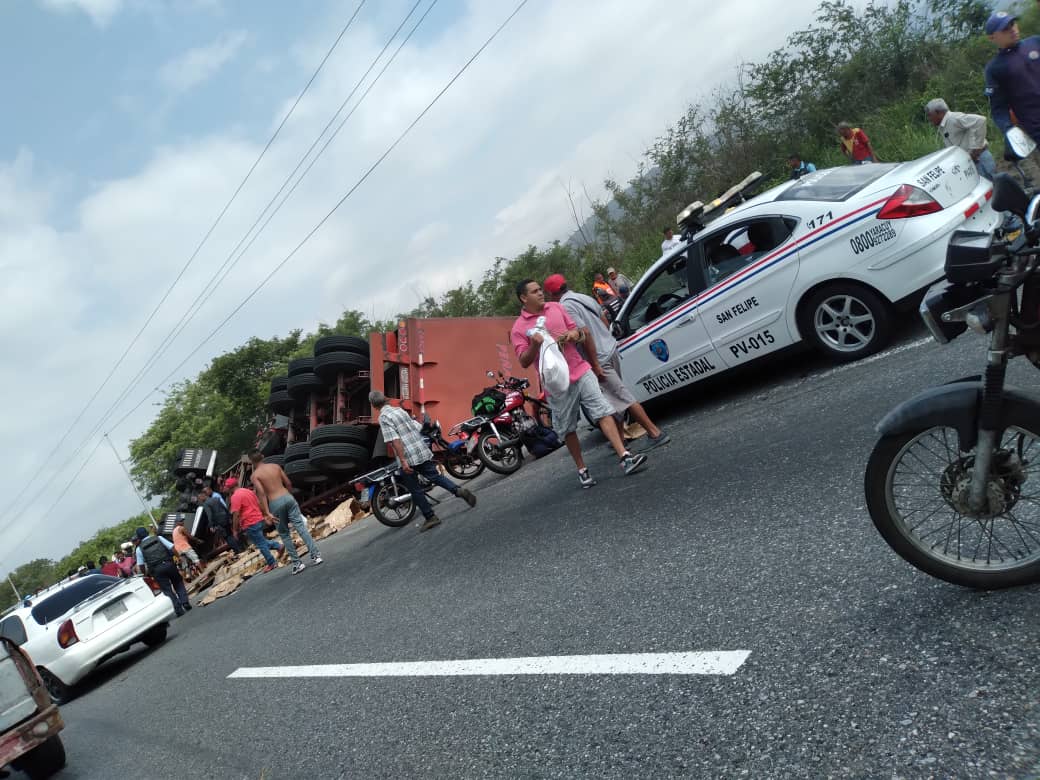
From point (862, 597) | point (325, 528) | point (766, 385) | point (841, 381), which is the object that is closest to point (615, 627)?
point (862, 597)

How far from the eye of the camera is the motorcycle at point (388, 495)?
10820 millimetres

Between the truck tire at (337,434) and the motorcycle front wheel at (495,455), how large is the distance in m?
4.28

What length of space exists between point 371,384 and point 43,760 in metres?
7.97

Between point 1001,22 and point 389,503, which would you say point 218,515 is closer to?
point 389,503

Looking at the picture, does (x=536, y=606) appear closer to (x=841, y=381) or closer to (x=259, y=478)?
(x=841, y=381)

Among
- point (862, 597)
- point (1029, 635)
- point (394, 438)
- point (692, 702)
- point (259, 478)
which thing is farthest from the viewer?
point (259, 478)

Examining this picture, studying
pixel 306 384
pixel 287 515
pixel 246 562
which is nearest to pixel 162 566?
pixel 246 562

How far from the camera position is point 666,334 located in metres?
8.09

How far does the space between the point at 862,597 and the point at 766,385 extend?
4809 millimetres

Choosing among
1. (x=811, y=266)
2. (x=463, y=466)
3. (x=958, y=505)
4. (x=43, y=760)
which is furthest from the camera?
(x=463, y=466)

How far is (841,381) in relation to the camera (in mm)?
6520

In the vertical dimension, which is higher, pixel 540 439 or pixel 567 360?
pixel 567 360

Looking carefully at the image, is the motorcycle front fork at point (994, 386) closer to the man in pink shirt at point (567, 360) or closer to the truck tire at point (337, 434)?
the man in pink shirt at point (567, 360)

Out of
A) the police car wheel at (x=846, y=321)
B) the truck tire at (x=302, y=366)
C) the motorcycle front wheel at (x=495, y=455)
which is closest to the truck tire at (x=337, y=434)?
the truck tire at (x=302, y=366)
